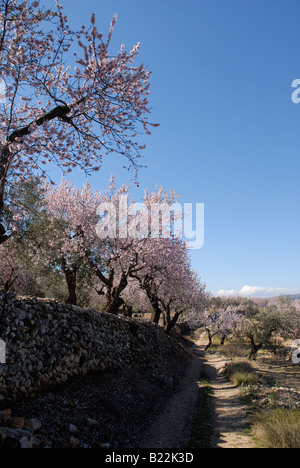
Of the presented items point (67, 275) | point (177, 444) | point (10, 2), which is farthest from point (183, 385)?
point (10, 2)

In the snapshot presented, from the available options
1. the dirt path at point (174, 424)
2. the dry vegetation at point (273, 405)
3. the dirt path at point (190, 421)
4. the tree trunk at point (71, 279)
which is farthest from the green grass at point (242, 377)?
the tree trunk at point (71, 279)

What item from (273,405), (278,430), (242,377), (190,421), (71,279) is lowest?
(242,377)

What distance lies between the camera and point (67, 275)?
66.3 ft

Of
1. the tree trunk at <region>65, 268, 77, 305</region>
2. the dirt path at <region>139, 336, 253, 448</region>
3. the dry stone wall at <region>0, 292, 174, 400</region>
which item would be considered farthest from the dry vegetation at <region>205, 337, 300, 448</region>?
the tree trunk at <region>65, 268, 77, 305</region>

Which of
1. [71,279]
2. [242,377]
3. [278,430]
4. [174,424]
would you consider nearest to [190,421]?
[174,424]

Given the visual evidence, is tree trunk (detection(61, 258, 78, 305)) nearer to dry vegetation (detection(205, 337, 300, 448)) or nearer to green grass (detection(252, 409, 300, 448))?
dry vegetation (detection(205, 337, 300, 448))

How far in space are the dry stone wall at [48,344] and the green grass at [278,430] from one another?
6.56 metres

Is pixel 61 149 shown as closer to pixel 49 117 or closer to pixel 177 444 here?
pixel 49 117

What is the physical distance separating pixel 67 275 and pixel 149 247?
6480 millimetres

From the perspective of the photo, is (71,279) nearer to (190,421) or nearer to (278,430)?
(190,421)

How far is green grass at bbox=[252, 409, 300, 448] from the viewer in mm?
7574

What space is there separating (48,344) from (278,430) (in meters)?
7.90

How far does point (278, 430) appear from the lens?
26.6ft

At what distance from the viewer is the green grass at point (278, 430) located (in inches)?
298
